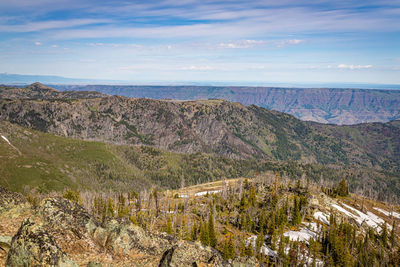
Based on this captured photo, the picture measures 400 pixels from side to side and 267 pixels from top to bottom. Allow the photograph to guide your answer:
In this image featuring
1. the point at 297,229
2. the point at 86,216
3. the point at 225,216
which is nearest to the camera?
the point at 86,216

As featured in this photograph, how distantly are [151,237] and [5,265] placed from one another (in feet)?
39.5

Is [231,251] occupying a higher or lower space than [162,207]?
higher

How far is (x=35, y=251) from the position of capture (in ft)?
61.8

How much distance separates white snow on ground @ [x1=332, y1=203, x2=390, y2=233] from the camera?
153m

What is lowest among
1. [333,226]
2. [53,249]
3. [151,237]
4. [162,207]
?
[162,207]

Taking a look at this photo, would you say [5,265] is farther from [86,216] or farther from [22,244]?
[86,216]

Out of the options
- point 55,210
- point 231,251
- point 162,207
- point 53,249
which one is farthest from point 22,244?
point 162,207

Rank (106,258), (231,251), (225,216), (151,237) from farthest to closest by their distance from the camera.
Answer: (225,216)
(231,251)
(151,237)
(106,258)

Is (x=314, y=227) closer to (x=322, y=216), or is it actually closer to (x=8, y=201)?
(x=322, y=216)

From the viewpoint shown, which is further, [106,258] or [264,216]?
[264,216]

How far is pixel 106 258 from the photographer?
22.3 meters

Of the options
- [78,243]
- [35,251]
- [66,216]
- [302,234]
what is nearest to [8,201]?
[66,216]

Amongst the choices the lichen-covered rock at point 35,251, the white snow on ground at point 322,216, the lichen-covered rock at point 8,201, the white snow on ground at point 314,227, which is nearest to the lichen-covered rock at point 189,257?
the lichen-covered rock at point 35,251

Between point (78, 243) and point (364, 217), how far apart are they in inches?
7398
